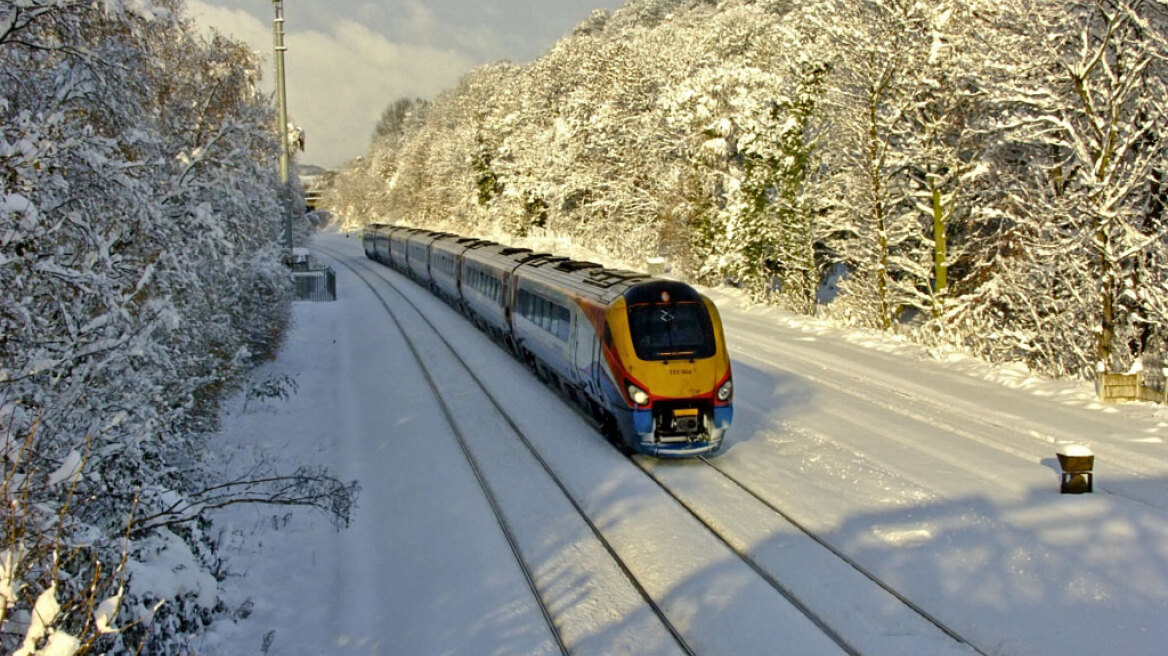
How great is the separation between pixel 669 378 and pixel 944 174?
1349cm

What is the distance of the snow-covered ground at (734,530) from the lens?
25.2ft

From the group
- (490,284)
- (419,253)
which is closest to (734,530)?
(490,284)

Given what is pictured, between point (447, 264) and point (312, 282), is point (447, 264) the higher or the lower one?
the higher one

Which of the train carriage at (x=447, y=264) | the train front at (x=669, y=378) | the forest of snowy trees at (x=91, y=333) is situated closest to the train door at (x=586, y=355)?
the train front at (x=669, y=378)

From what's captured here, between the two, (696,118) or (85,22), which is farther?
(696,118)

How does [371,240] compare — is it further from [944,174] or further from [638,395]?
[638,395]

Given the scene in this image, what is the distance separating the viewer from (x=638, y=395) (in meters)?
12.1

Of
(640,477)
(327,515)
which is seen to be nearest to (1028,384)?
(640,477)

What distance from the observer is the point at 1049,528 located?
31.9 feet

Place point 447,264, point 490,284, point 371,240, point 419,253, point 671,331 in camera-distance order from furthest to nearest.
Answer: point 371,240 < point 419,253 < point 447,264 < point 490,284 < point 671,331

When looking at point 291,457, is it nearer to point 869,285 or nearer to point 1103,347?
point 1103,347

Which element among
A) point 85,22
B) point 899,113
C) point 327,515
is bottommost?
point 327,515

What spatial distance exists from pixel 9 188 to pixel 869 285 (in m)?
21.5

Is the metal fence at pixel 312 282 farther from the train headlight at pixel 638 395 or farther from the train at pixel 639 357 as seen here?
A: the train headlight at pixel 638 395
